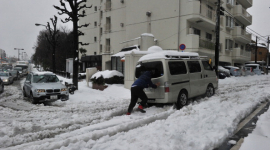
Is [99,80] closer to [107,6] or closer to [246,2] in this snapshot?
[107,6]

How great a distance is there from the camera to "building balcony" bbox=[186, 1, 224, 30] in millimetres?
19047

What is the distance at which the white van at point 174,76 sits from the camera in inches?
269

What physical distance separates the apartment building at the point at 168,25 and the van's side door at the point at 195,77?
9.45 meters

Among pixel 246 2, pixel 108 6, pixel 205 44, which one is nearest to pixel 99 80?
pixel 205 44

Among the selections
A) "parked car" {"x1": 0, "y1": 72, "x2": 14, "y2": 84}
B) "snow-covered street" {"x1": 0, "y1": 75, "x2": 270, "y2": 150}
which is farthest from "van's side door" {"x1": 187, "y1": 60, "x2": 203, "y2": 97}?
"parked car" {"x1": 0, "y1": 72, "x2": 14, "y2": 84}

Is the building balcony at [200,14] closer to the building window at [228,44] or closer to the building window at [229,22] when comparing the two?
the building window at [229,22]

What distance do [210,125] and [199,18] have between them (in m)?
16.9

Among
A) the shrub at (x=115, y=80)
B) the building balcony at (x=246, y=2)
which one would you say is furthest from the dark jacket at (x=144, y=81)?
the building balcony at (x=246, y=2)

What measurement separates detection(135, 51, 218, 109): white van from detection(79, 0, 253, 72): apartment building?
31.7 feet

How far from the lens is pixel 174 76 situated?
23.1ft

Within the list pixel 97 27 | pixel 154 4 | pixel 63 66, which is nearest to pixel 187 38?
pixel 154 4

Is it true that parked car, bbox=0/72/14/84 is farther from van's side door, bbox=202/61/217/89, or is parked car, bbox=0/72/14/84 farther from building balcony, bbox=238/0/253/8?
building balcony, bbox=238/0/253/8

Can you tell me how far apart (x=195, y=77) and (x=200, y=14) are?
13.5 meters

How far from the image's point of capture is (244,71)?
25.6 metres
